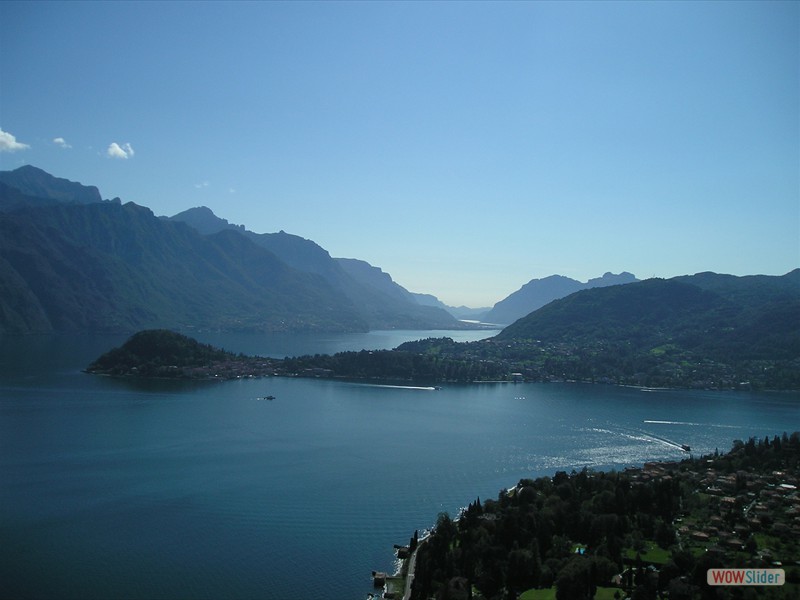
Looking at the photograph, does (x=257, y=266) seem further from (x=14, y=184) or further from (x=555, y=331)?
(x=555, y=331)

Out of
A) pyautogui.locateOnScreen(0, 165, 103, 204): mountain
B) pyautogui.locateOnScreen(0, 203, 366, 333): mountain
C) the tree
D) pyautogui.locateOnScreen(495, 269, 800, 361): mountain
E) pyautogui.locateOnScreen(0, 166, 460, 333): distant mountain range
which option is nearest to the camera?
the tree

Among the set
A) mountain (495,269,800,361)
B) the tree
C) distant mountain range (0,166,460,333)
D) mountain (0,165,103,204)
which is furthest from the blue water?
mountain (0,165,103,204)

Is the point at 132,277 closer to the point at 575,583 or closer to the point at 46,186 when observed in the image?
the point at 46,186

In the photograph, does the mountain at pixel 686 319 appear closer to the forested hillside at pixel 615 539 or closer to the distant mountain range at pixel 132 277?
the forested hillside at pixel 615 539

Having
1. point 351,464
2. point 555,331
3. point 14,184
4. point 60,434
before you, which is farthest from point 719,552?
point 14,184

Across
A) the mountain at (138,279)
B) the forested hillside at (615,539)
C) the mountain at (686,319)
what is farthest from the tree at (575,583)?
the mountain at (138,279)

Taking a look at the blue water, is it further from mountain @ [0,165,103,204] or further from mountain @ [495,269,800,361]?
mountain @ [0,165,103,204]
